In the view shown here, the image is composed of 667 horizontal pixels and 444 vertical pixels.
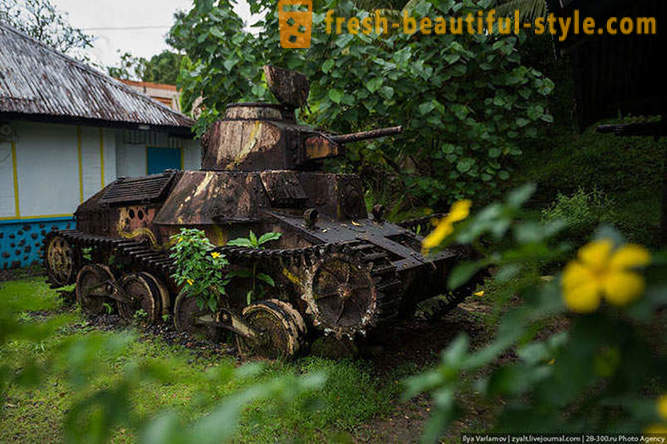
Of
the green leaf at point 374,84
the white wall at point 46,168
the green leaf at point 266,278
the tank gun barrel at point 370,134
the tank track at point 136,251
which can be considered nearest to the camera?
the green leaf at point 266,278

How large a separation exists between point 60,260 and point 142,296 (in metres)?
2.58

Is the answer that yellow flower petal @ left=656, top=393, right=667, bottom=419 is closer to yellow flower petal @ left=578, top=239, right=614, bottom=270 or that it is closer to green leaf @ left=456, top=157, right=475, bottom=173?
yellow flower petal @ left=578, top=239, right=614, bottom=270

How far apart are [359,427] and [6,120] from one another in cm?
1064

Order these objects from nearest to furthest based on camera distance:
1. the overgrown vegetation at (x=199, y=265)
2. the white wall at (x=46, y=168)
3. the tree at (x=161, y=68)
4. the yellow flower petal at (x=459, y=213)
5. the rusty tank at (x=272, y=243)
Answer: the yellow flower petal at (x=459, y=213) < the rusty tank at (x=272, y=243) < the overgrown vegetation at (x=199, y=265) < the white wall at (x=46, y=168) < the tree at (x=161, y=68)

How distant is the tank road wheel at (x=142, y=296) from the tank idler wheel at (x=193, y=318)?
0.39 meters

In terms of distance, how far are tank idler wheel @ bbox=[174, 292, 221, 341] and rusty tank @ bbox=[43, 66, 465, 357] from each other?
0.05 feet

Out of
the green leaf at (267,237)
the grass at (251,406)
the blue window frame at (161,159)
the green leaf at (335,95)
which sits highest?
the green leaf at (335,95)

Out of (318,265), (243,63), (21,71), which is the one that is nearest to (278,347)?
(318,265)

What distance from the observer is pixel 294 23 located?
323 inches

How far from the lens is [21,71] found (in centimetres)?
1071

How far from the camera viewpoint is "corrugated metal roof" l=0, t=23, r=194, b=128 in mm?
10133

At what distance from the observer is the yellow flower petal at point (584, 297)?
25.2 inches

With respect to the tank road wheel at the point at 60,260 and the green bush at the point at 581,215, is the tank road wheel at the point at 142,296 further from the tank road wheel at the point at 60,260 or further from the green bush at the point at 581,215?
the green bush at the point at 581,215

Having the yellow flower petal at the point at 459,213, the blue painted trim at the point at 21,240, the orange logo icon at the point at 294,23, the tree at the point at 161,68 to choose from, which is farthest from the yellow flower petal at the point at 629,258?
the tree at the point at 161,68
